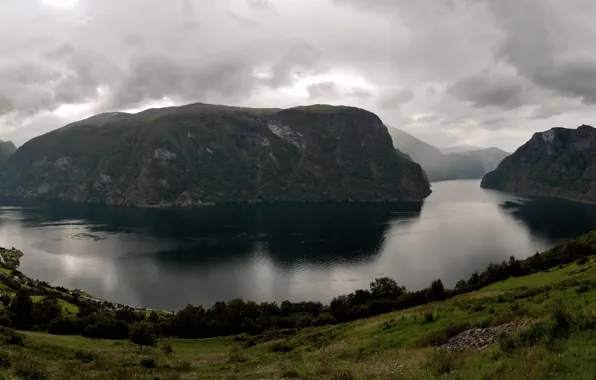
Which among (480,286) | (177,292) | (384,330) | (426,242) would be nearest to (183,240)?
(177,292)

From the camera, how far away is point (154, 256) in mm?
159625

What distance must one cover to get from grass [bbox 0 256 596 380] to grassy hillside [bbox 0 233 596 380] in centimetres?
5

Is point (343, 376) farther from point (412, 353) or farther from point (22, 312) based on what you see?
point (22, 312)

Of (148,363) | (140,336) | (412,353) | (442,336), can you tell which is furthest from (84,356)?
(442,336)

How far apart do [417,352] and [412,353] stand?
277mm

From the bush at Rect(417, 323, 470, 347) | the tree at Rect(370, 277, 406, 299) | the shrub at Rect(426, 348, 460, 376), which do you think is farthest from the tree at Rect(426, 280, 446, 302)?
the shrub at Rect(426, 348, 460, 376)

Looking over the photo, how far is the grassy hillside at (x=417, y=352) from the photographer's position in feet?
50.5

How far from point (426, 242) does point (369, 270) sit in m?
55.7

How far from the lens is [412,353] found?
74.8 ft

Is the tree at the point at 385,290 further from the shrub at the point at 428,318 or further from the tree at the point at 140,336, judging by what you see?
the shrub at the point at 428,318

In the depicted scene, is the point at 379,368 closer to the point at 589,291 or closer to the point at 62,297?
the point at 589,291

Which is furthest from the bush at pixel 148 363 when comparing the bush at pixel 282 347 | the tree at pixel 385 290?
the tree at pixel 385 290

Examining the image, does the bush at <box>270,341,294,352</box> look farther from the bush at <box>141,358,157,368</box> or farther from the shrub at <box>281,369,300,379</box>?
the shrub at <box>281,369,300,379</box>

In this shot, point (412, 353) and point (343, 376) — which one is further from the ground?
point (343, 376)
